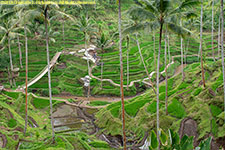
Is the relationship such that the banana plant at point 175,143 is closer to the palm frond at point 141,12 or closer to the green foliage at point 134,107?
the palm frond at point 141,12

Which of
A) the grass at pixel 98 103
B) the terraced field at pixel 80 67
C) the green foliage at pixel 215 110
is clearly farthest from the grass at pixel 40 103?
the green foliage at pixel 215 110

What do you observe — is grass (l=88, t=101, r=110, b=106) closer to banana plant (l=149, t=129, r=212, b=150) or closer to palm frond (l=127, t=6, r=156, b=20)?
palm frond (l=127, t=6, r=156, b=20)

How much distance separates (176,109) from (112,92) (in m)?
13.2

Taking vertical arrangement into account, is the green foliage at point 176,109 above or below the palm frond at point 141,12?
below

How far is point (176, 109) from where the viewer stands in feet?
65.1

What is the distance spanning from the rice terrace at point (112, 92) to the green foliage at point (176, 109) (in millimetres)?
86

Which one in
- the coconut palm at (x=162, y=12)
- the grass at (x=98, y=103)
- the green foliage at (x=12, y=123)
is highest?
the coconut palm at (x=162, y=12)

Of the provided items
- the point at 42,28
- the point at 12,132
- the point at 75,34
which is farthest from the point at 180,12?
the point at 75,34

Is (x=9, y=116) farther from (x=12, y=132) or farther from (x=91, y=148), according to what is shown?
(x=91, y=148)

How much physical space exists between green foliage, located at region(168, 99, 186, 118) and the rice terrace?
86 mm

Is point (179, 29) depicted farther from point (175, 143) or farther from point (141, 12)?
point (175, 143)

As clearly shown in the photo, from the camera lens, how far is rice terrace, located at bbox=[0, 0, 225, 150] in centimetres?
1294

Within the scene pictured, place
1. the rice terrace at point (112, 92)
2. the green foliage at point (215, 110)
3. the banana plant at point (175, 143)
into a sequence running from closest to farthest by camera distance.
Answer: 1. the banana plant at point (175, 143)
2. the rice terrace at point (112, 92)
3. the green foliage at point (215, 110)

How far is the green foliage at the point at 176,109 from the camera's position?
62.6 ft
